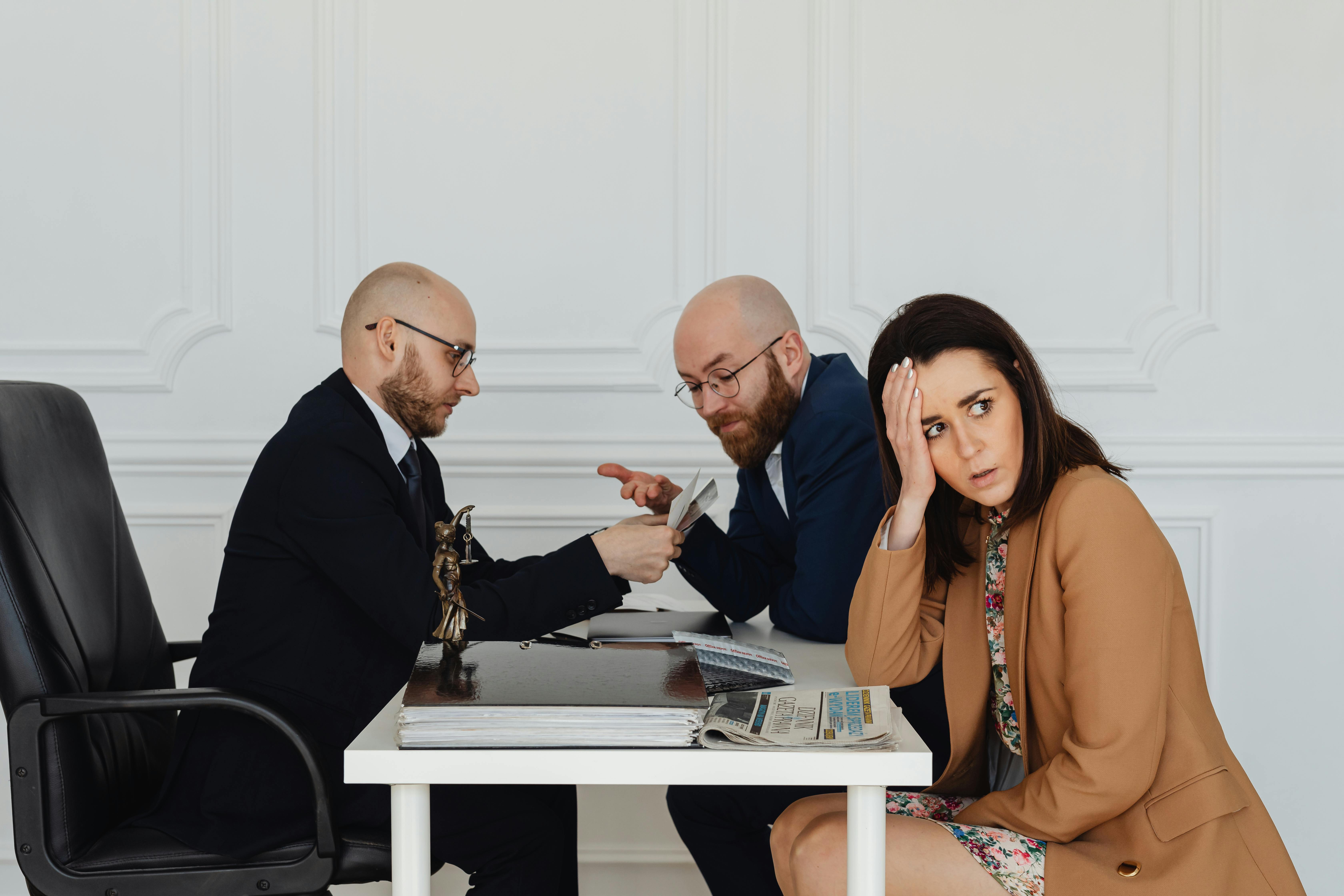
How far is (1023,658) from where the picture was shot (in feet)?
4.42

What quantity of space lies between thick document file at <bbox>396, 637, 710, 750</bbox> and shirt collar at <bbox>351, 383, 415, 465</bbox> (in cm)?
64

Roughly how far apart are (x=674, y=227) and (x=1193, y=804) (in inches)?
78.0

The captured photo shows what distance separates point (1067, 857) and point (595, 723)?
24.1 inches

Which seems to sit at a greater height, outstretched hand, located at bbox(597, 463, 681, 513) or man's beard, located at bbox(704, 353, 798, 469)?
man's beard, located at bbox(704, 353, 798, 469)

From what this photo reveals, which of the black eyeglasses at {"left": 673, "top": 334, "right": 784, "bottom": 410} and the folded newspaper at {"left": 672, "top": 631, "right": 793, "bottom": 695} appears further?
the black eyeglasses at {"left": 673, "top": 334, "right": 784, "bottom": 410}

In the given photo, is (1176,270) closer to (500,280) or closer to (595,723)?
(500,280)

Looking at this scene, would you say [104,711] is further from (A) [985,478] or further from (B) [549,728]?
(A) [985,478]

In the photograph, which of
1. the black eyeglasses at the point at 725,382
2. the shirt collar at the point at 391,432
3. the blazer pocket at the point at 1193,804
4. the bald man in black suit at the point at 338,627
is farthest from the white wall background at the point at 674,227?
the blazer pocket at the point at 1193,804

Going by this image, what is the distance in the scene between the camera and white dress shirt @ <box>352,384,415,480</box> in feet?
5.86

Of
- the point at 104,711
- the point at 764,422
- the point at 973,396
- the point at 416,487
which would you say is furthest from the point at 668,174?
the point at 104,711

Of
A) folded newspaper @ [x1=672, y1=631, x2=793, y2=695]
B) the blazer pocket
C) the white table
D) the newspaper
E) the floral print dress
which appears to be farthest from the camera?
the newspaper

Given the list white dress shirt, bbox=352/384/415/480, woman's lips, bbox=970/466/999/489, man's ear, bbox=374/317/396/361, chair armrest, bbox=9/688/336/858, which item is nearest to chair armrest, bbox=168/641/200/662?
chair armrest, bbox=9/688/336/858

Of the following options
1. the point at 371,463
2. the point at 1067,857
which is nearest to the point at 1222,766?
the point at 1067,857

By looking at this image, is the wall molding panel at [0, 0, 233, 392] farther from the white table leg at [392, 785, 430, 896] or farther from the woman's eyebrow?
the woman's eyebrow
